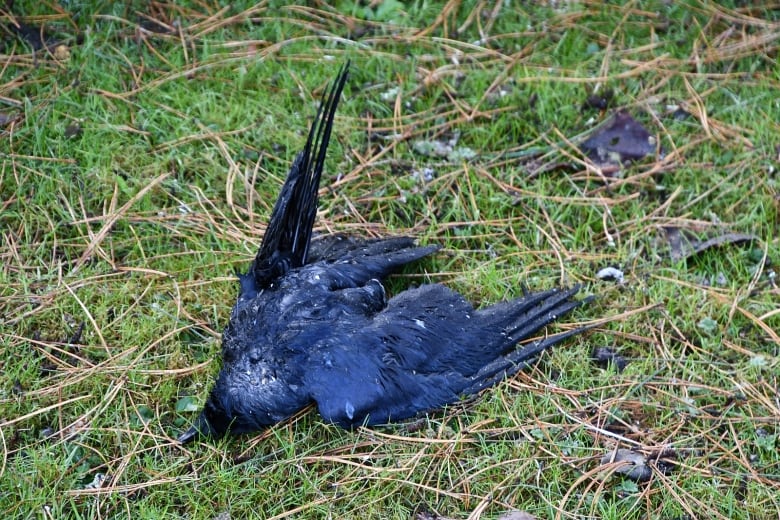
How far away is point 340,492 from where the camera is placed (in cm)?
293

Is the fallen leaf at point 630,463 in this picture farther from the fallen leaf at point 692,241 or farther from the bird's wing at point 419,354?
the fallen leaf at point 692,241

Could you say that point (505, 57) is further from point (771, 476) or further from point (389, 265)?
point (771, 476)

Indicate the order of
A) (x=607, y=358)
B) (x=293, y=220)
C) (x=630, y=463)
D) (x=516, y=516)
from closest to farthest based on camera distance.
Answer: (x=516, y=516) → (x=630, y=463) → (x=293, y=220) → (x=607, y=358)

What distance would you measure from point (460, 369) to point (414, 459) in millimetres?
368

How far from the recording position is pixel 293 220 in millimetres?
3229

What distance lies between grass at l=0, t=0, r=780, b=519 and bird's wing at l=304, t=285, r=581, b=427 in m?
0.09

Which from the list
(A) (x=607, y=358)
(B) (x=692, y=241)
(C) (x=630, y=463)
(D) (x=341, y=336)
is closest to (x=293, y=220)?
(D) (x=341, y=336)

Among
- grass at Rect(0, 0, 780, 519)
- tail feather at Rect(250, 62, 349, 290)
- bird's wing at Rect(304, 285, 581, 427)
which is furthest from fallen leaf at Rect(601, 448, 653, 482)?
tail feather at Rect(250, 62, 349, 290)

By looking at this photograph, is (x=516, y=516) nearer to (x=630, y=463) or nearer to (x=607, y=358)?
(x=630, y=463)

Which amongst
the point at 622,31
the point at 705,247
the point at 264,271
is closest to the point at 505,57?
the point at 622,31

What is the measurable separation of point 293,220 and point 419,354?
0.65 meters

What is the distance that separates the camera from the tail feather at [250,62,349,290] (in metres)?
3.15

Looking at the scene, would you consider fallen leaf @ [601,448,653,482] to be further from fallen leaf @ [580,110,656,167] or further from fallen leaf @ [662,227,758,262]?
fallen leaf @ [580,110,656,167]

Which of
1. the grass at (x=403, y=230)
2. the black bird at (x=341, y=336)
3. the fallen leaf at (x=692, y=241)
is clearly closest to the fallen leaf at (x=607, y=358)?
the grass at (x=403, y=230)
